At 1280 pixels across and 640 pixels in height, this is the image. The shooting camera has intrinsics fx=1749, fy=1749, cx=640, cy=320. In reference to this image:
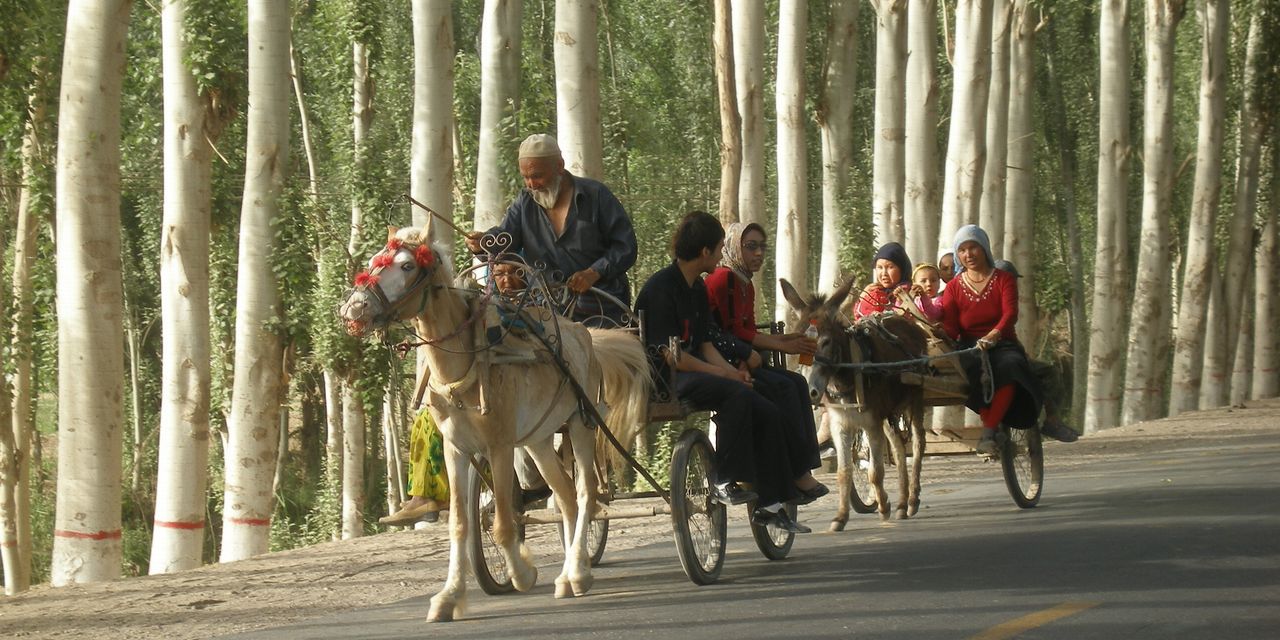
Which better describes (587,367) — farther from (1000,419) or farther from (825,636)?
(1000,419)

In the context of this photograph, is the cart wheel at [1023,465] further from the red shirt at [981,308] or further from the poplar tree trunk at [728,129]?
the poplar tree trunk at [728,129]

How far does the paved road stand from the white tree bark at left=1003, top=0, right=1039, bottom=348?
15014 mm

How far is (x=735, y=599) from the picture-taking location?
9.23 metres

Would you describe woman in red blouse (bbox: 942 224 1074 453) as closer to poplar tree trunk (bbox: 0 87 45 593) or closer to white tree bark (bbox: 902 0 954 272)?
white tree bark (bbox: 902 0 954 272)

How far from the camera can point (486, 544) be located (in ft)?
32.3

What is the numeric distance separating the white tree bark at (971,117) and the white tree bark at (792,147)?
3537 mm

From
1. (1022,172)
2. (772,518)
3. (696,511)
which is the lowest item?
(772,518)

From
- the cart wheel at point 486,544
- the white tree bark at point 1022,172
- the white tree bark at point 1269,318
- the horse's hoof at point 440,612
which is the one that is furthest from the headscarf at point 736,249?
the white tree bark at point 1269,318

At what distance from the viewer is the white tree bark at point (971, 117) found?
975 inches

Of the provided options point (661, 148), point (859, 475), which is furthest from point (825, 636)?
point (661, 148)

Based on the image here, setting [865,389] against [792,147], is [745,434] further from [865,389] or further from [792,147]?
[792,147]

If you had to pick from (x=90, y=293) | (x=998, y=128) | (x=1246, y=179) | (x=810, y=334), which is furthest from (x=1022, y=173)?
(x=90, y=293)

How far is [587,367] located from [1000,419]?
5.13 metres

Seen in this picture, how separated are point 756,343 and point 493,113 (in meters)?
11.8
